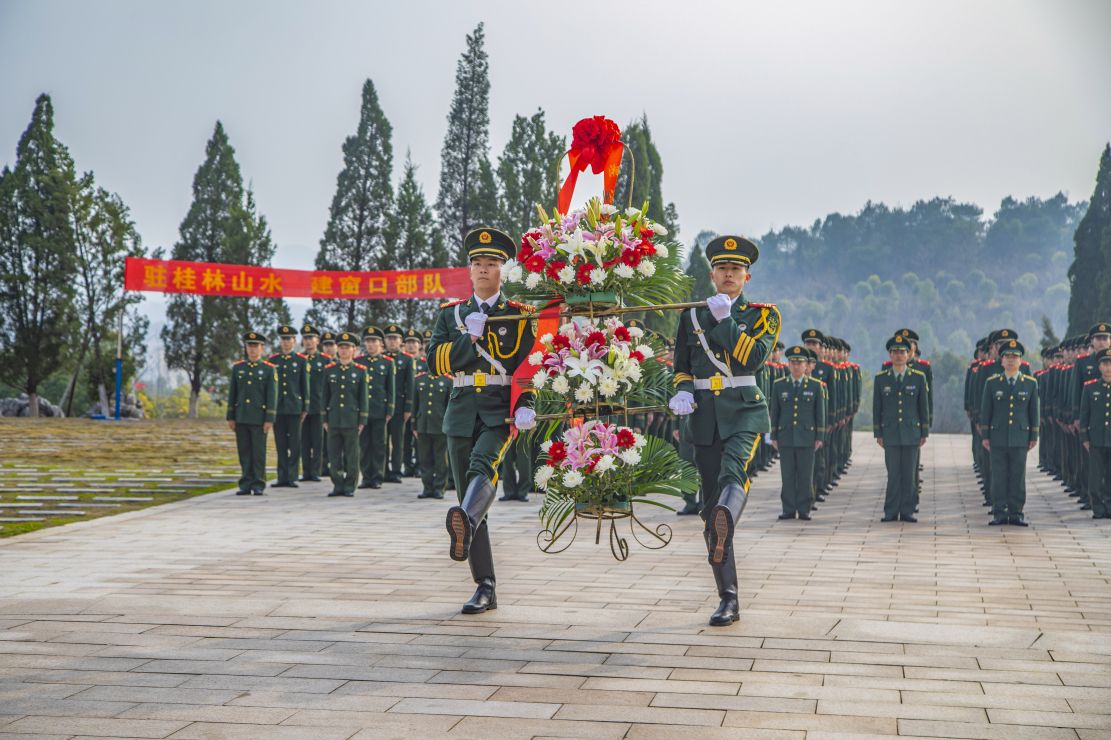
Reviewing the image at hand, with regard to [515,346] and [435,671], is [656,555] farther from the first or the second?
[435,671]

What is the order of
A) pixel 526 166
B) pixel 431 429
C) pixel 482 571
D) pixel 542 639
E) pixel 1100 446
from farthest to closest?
pixel 526 166
pixel 431 429
pixel 1100 446
pixel 482 571
pixel 542 639

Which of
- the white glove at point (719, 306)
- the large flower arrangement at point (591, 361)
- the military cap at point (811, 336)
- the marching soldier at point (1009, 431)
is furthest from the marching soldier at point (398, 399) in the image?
the white glove at point (719, 306)

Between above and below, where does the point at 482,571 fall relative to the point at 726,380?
below

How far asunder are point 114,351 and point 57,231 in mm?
Result: 4618

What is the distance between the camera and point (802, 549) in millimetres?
9070

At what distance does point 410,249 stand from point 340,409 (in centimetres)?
2391

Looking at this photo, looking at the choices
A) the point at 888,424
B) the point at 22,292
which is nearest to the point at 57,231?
the point at 22,292

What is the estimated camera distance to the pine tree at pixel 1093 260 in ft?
123

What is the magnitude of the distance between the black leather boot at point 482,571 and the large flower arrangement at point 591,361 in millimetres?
964

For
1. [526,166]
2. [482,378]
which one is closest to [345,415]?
[482,378]

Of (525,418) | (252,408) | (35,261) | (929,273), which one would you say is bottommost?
(252,408)

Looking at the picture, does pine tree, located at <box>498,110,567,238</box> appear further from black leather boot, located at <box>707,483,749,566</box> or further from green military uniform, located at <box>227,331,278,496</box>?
black leather boot, located at <box>707,483,749,566</box>

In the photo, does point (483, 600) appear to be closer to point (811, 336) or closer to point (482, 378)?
point (482, 378)

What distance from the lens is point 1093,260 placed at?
39219 millimetres
